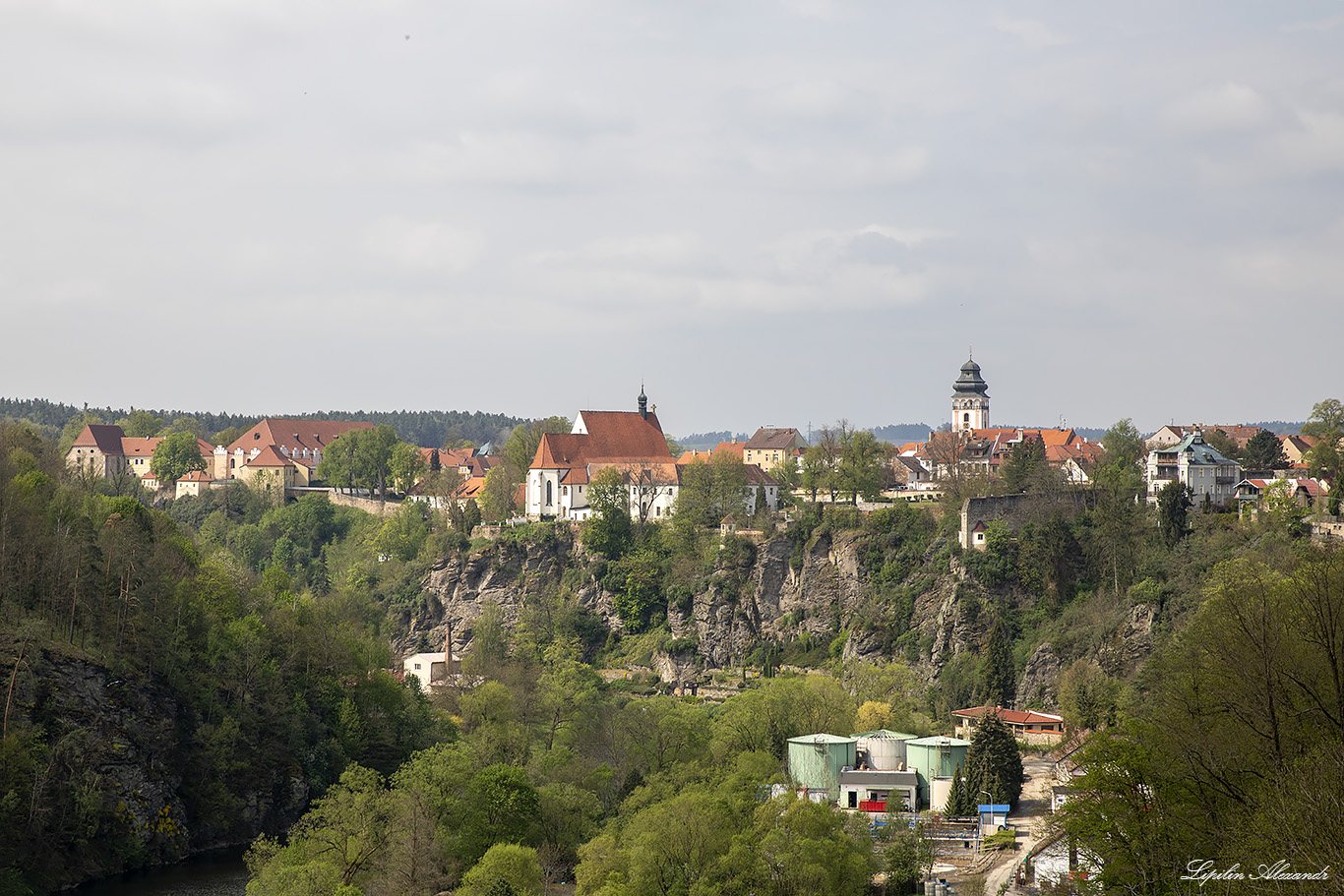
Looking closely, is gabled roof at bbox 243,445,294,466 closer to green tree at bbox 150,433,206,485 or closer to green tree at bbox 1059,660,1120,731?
green tree at bbox 150,433,206,485

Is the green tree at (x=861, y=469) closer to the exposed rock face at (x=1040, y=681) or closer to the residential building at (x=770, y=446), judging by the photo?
the exposed rock face at (x=1040, y=681)

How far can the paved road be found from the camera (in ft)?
137

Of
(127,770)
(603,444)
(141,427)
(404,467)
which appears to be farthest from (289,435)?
(127,770)

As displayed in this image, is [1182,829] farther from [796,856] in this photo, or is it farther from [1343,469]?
[1343,469]

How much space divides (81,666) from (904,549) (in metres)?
47.4

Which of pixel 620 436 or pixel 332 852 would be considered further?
pixel 620 436

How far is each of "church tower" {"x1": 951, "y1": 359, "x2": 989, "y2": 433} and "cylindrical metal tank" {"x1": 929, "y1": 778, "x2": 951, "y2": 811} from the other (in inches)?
3228

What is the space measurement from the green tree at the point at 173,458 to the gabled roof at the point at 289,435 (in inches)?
166

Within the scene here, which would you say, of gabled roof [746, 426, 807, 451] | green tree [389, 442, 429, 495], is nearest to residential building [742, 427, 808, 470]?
gabled roof [746, 426, 807, 451]

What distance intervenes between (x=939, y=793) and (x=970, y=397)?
274 feet

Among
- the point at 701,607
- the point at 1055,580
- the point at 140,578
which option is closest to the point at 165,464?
the point at 701,607

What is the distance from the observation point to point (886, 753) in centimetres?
5450

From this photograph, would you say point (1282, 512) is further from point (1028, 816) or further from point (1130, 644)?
point (1028, 816)

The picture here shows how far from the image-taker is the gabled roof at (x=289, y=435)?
135 m
